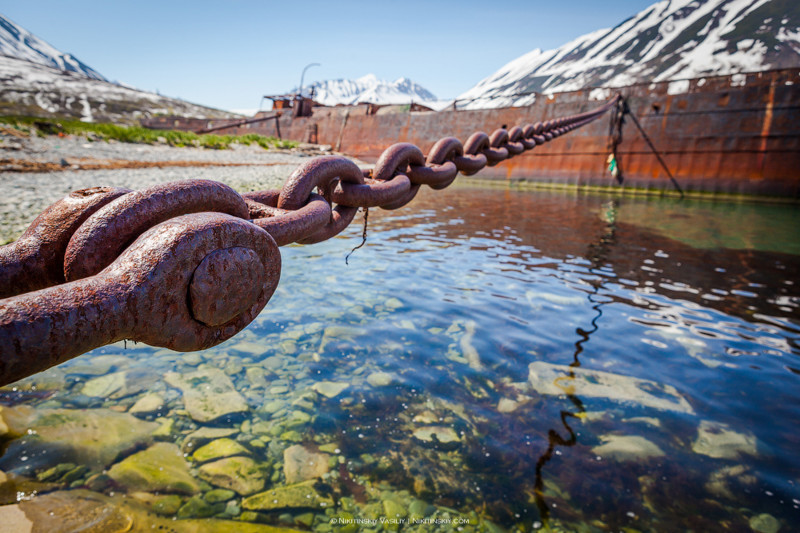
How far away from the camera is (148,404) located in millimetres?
2332

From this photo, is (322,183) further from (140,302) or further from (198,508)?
(198,508)

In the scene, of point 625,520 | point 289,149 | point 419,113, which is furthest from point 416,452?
point 289,149

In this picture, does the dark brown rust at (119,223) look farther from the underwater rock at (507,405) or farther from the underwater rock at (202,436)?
the underwater rock at (507,405)

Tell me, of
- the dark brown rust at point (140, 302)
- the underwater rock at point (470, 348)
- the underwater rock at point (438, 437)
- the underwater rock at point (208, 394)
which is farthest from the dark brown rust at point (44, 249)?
the underwater rock at point (470, 348)

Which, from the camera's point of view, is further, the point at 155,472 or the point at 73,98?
the point at 73,98

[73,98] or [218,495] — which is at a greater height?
[73,98]

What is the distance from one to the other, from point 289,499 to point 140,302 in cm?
143

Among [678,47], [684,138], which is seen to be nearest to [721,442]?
[684,138]

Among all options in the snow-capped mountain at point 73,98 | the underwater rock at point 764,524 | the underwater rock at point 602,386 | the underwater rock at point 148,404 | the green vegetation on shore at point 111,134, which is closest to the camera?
the underwater rock at point 764,524

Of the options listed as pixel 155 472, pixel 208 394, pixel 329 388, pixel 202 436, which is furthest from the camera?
pixel 329 388

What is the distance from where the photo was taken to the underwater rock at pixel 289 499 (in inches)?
68.5

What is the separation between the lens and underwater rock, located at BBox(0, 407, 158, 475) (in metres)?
1.87

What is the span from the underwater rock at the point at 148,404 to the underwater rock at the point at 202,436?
0.35 m

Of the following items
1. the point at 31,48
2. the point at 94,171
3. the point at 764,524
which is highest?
the point at 31,48
